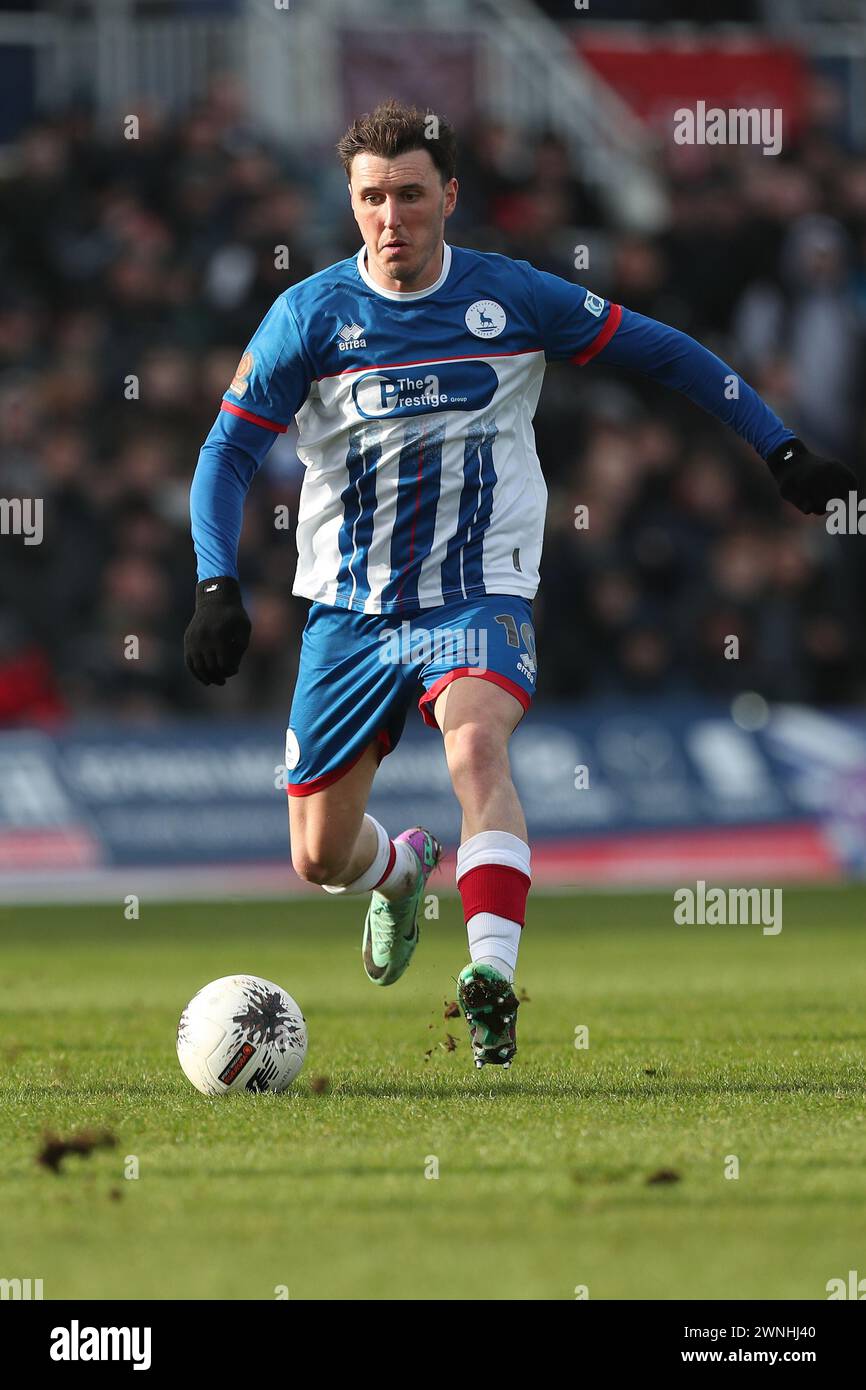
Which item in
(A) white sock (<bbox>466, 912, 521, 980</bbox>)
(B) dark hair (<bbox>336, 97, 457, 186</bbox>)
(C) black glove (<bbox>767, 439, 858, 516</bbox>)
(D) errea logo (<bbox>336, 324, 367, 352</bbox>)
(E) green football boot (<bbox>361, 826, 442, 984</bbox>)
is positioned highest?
(B) dark hair (<bbox>336, 97, 457, 186</bbox>)

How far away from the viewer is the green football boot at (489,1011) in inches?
221

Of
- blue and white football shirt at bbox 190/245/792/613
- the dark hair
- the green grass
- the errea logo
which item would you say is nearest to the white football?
the green grass

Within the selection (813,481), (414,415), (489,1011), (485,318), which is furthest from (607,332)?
(489,1011)

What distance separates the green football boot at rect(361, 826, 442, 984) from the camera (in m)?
7.20

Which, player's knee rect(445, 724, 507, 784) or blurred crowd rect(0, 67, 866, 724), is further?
blurred crowd rect(0, 67, 866, 724)

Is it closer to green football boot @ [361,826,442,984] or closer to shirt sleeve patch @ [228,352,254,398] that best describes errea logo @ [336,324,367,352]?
shirt sleeve patch @ [228,352,254,398]

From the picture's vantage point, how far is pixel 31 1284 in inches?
143

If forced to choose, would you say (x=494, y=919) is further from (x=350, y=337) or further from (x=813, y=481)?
(x=350, y=337)

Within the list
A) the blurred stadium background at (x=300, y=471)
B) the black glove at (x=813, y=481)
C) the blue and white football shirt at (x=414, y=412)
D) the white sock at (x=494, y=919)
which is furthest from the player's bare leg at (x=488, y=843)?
the blurred stadium background at (x=300, y=471)

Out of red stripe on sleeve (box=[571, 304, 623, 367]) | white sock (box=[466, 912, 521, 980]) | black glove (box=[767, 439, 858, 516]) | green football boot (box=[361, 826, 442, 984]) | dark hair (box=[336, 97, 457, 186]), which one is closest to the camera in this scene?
white sock (box=[466, 912, 521, 980])

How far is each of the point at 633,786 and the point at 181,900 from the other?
3.40 m

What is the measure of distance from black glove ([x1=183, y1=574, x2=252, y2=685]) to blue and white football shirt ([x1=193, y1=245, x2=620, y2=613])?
1.04 feet

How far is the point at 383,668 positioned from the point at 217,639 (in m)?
0.69

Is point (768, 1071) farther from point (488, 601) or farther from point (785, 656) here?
point (785, 656)
